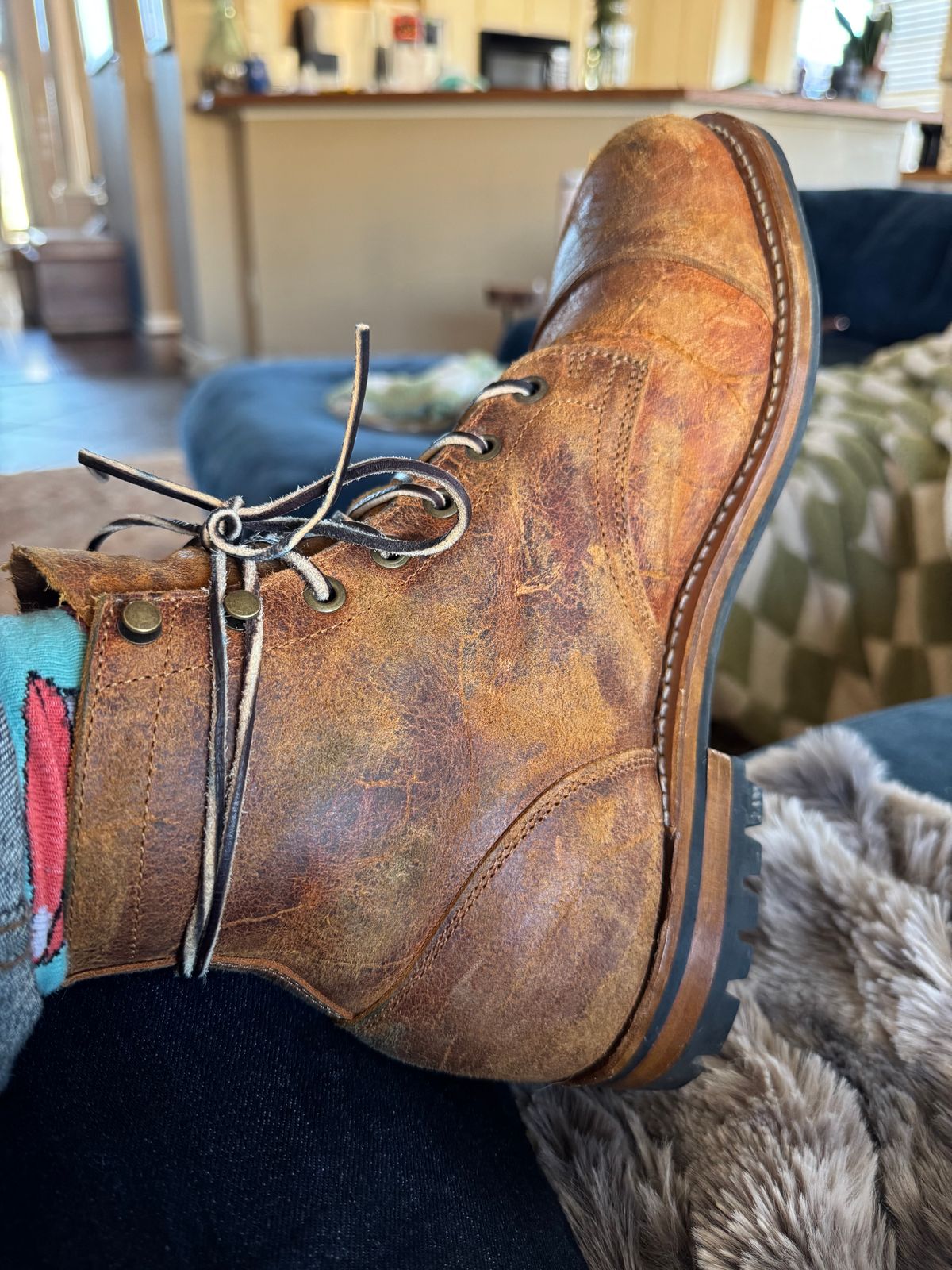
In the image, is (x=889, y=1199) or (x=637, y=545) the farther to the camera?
(x=637, y=545)

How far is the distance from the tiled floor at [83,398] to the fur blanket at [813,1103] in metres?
2.51

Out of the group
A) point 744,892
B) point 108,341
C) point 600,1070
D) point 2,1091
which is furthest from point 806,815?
point 108,341

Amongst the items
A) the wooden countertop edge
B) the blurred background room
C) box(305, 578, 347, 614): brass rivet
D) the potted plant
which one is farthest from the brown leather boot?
the potted plant

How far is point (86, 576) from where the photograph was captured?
0.39 m

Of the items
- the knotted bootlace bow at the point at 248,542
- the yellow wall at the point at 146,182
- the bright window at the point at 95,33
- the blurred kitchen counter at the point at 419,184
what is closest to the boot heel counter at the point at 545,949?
the knotted bootlace bow at the point at 248,542

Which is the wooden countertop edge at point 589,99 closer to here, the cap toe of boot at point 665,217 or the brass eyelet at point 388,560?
the cap toe of boot at point 665,217

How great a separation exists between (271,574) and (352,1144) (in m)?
0.25

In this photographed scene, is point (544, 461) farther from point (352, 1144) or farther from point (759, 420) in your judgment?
point (352, 1144)

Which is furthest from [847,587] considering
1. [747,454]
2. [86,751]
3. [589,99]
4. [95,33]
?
[95,33]

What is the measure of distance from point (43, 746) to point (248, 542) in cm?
14

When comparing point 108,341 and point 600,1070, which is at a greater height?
point 600,1070

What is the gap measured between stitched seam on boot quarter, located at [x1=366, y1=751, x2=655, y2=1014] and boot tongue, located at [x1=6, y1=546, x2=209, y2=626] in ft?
0.65

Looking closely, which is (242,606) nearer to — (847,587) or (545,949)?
(545,949)

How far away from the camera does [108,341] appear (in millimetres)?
5621
